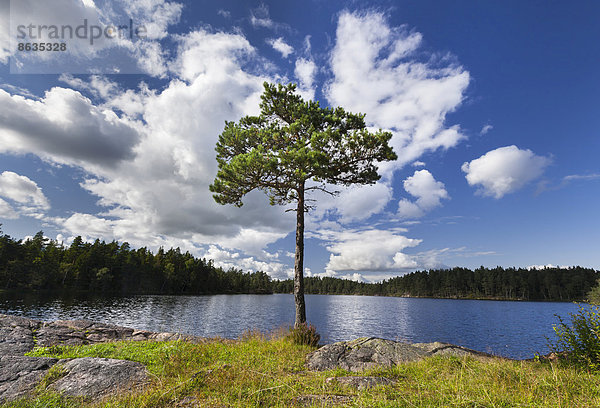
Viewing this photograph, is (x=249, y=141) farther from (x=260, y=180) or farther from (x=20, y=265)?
(x=20, y=265)

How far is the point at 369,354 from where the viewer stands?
9555 millimetres

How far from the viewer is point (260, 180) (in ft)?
45.4

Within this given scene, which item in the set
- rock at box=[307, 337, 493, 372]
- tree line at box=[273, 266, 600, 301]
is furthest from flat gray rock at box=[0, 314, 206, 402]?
tree line at box=[273, 266, 600, 301]

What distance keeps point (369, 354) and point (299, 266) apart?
17.4 feet

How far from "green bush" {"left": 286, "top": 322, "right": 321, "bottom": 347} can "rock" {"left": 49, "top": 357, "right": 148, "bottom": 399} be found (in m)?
6.41

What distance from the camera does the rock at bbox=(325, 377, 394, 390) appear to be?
18.8 ft

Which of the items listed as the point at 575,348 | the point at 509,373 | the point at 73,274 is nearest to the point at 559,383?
the point at 509,373

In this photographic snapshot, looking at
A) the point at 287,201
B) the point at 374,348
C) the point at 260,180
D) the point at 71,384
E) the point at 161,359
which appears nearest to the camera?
the point at 71,384

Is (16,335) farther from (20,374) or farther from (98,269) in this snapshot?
(98,269)

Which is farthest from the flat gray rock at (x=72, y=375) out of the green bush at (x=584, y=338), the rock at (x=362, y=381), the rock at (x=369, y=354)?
the green bush at (x=584, y=338)

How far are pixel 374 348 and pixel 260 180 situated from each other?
370 inches

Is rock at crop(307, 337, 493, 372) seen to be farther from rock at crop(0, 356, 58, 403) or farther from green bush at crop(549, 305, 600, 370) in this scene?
rock at crop(0, 356, 58, 403)

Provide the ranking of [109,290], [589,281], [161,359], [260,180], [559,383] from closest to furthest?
1. [559,383]
2. [161,359]
3. [260,180]
4. [109,290]
5. [589,281]

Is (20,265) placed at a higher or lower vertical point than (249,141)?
lower
